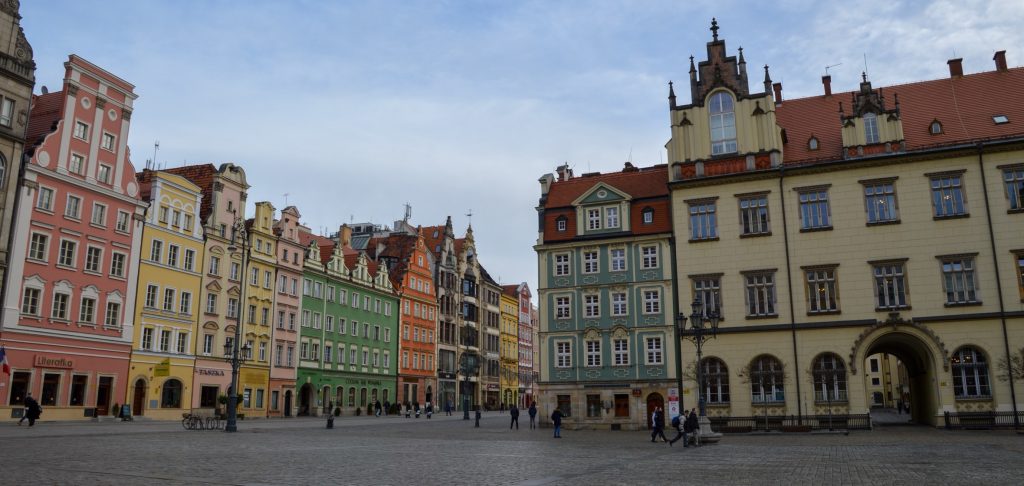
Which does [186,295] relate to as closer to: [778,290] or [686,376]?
[686,376]

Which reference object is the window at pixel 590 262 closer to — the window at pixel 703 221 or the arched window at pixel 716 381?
the window at pixel 703 221

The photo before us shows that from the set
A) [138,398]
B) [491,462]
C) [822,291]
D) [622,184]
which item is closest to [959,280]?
[822,291]

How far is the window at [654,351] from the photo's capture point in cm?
4688

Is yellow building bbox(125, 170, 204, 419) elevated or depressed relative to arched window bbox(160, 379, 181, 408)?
elevated

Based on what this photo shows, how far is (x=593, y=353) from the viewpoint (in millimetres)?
48750

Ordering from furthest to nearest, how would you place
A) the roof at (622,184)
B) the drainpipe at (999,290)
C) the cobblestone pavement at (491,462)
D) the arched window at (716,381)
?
the roof at (622,184) → the arched window at (716,381) → the drainpipe at (999,290) → the cobblestone pavement at (491,462)

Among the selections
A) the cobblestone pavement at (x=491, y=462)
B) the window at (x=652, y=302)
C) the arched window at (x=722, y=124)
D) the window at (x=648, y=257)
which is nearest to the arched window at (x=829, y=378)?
the window at (x=652, y=302)

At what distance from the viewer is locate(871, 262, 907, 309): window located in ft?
134

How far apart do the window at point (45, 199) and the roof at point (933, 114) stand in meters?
43.8

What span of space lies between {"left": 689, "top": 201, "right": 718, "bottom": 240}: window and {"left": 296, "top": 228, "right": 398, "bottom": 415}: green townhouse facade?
36.7 metres

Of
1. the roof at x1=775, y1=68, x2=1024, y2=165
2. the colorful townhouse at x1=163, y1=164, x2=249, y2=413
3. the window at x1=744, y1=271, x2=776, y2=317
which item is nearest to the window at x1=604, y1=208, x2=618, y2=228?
the window at x1=744, y1=271, x2=776, y2=317

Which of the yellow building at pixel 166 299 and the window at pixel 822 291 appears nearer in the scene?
the window at pixel 822 291

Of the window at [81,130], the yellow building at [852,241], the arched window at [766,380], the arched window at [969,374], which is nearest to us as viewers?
the arched window at [969,374]

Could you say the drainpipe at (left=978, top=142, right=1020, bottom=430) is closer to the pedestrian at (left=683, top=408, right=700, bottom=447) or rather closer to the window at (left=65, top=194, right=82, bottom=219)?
the pedestrian at (left=683, top=408, right=700, bottom=447)
